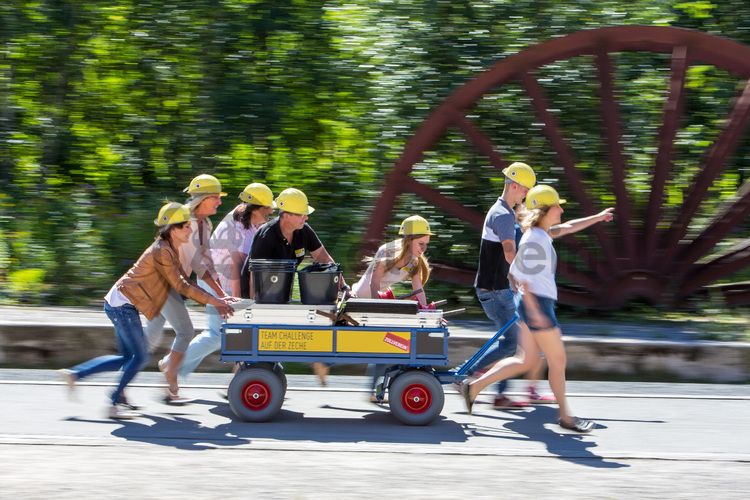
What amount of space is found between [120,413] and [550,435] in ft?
9.28

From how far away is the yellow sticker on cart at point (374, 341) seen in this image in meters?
7.39

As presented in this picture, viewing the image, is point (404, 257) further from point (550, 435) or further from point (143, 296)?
point (143, 296)

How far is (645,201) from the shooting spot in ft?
39.3

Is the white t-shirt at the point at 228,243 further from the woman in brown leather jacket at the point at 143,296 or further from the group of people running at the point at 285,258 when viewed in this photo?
the woman in brown leather jacket at the point at 143,296

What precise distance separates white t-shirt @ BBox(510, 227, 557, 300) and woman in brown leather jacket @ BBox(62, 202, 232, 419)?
1929 millimetres

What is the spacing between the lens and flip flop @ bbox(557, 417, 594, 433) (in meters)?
7.34

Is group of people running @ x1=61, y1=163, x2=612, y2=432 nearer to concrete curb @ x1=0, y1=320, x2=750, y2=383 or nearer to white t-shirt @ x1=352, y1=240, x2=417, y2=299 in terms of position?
white t-shirt @ x1=352, y1=240, x2=417, y2=299

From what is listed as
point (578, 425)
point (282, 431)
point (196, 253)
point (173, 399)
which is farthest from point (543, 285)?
point (173, 399)

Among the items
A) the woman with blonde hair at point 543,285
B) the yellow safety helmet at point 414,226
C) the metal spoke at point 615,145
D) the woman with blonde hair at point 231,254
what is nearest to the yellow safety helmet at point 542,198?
the woman with blonde hair at point 543,285

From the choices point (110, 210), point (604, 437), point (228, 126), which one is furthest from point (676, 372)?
point (110, 210)

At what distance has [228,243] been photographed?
8.24 meters

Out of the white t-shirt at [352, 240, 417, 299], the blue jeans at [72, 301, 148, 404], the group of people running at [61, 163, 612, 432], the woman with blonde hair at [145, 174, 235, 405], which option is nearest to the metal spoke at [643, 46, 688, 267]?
the group of people running at [61, 163, 612, 432]

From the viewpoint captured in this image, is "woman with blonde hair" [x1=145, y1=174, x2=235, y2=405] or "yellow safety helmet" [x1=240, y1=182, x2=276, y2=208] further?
"yellow safety helmet" [x1=240, y1=182, x2=276, y2=208]

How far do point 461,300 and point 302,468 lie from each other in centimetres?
622
